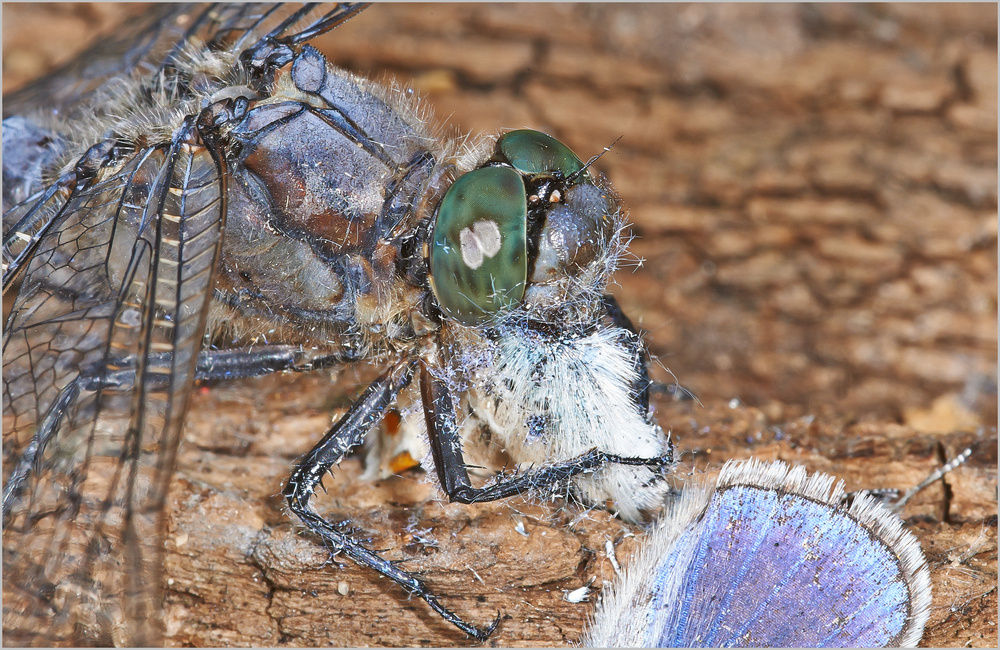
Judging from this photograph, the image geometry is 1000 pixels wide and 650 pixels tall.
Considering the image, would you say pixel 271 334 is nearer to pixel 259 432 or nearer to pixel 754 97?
pixel 259 432

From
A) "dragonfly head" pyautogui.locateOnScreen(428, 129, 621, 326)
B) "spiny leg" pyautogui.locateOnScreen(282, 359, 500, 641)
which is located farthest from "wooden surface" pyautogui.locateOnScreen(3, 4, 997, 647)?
"dragonfly head" pyautogui.locateOnScreen(428, 129, 621, 326)

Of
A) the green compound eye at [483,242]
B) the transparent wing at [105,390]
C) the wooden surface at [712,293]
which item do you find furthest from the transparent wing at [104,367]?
the green compound eye at [483,242]

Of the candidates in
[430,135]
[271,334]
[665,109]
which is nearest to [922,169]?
[665,109]

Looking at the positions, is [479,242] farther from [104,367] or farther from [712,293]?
[712,293]

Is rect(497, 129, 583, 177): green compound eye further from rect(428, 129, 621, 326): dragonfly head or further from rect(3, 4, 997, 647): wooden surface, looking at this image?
rect(3, 4, 997, 647): wooden surface

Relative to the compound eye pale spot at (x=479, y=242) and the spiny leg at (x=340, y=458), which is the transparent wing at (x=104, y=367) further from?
the compound eye pale spot at (x=479, y=242)

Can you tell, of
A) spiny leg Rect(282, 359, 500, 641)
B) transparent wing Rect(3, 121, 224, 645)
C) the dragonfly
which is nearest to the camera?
transparent wing Rect(3, 121, 224, 645)

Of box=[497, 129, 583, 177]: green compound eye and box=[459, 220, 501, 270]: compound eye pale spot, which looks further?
box=[497, 129, 583, 177]: green compound eye

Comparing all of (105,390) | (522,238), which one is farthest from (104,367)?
(522,238)
